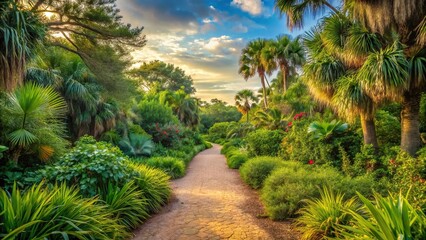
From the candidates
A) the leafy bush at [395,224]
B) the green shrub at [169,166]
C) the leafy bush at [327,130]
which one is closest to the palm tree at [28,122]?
the green shrub at [169,166]

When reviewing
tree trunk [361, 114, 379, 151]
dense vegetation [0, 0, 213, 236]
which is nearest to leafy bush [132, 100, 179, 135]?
dense vegetation [0, 0, 213, 236]

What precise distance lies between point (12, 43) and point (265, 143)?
11.4 m

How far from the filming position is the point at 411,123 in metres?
7.16

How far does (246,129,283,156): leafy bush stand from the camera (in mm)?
12984

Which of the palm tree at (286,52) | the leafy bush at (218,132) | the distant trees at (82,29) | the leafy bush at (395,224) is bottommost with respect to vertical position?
the leafy bush at (218,132)

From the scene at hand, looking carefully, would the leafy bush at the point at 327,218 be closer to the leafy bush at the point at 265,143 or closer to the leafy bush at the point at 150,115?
the leafy bush at the point at 265,143

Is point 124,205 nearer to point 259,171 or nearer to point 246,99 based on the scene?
point 259,171

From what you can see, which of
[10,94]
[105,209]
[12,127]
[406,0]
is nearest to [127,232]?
[105,209]

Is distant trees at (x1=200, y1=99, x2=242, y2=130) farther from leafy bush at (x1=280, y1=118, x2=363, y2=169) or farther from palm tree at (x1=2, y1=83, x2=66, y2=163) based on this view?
palm tree at (x1=2, y1=83, x2=66, y2=163)

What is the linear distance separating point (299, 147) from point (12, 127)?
387 inches

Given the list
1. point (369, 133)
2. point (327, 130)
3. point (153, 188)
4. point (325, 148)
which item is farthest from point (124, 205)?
point (369, 133)

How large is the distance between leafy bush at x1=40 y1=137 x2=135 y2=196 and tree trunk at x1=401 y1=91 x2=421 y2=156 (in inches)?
320

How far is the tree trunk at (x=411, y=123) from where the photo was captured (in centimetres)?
704

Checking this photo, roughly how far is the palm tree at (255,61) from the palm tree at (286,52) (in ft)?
1.83
